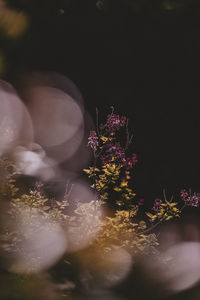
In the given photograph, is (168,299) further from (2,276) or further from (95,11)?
(95,11)

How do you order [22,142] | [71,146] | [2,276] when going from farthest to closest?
[71,146] → [22,142] → [2,276]

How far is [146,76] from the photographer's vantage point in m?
4.30

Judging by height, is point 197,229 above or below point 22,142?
below

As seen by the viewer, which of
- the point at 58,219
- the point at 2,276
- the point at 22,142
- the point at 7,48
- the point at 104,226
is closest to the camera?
the point at 7,48

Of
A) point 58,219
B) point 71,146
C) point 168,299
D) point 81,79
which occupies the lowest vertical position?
point 168,299

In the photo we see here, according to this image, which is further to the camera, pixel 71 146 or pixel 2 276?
pixel 71 146

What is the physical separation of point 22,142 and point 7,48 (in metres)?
3.05

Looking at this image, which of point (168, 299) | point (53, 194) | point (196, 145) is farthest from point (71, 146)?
point (168, 299)

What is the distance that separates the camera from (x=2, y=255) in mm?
2373

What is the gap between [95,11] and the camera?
13.5 ft

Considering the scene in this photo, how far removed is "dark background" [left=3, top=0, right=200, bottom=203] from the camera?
13.3 feet

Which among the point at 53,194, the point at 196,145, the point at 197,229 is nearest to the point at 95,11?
the point at 196,145

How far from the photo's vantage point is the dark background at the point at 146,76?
405 cm

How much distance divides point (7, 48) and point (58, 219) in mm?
2217
